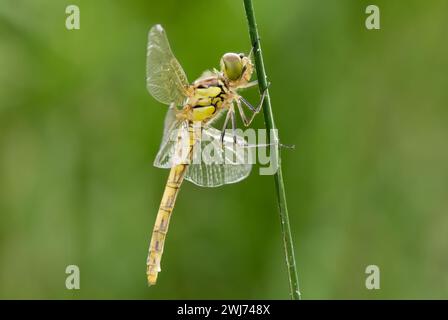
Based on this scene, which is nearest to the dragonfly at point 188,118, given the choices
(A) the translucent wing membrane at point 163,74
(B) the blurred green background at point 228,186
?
(A) the translucent wing membrane at point 163,74

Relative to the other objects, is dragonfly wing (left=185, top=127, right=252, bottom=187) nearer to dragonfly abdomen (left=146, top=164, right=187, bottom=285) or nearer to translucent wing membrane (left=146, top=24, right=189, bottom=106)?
dragonfly abdomen (left=146, top=164, right=187, bottom=285)

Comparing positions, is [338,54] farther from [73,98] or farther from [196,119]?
[73,98]

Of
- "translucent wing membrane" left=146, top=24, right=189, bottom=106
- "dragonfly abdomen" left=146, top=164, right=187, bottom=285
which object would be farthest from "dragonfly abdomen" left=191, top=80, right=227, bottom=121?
"dragonfly abdomen" left=146, top=164, right=187, bottom=285

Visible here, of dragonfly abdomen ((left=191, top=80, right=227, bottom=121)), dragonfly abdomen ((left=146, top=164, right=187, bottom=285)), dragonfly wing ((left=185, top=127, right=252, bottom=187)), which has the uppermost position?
dragonfly abdomen ((left=191, top=80, right=227, bottom=121))

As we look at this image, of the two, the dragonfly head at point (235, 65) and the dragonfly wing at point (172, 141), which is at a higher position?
the dragonfly head at point (235, 65)

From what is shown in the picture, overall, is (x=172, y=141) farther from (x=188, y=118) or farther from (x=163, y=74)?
(x=163, y=74)

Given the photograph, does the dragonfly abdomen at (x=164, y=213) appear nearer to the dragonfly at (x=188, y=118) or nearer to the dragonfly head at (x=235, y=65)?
the dragonfly at (x=188, y=118)

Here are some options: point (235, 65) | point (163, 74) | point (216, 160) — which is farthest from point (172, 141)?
point (235, 65)
